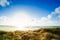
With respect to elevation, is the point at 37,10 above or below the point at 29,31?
above

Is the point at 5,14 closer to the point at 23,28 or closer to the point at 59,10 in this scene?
the point at 23,28

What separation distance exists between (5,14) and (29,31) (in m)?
0.38

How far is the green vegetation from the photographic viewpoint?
1.64 m

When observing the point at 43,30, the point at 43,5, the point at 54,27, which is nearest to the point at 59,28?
the point at 54,27

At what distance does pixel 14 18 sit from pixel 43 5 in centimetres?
41

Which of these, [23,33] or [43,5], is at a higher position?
[43,5]

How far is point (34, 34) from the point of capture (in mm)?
1667

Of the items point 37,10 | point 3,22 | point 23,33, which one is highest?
point 37,10

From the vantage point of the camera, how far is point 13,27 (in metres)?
1.70

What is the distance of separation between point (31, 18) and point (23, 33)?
214mm

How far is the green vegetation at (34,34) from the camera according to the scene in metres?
1.64

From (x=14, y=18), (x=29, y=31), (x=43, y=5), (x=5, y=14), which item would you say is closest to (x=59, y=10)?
(x=43, y=5)

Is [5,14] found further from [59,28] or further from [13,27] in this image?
[59,28]

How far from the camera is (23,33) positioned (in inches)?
66.1
